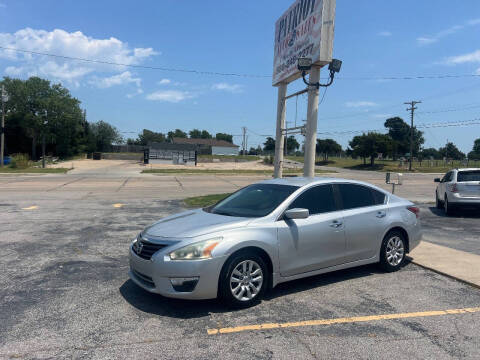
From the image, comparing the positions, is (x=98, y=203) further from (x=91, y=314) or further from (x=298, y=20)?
(x=91, y=314)

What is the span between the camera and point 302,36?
512 inches

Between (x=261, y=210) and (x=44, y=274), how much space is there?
340 cm

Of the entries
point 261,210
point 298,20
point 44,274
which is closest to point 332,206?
point 261,210

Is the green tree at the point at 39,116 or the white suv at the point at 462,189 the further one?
the green tree at the point at 39,116

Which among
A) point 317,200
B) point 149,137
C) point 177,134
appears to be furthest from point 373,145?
point 177,134

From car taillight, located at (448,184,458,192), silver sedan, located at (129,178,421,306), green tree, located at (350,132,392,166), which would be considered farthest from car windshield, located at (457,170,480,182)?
green tree, located at (350,132,392,166)

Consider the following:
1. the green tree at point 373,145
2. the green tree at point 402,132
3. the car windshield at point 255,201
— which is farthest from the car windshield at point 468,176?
the green tree at point 402,132

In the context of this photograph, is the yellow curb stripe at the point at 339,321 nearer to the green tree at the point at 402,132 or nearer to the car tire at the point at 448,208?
the car tire at the point at 448,208

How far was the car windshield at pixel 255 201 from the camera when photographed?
17.2 feet

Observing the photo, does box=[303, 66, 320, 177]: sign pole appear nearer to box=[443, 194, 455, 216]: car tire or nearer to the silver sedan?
box=[443, 194, 455, 216]: car tire

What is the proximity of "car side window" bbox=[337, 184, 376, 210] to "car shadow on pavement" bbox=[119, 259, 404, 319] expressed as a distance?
108 cm

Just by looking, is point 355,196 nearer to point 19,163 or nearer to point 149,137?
point 19,163

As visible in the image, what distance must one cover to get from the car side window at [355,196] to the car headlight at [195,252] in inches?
91.3

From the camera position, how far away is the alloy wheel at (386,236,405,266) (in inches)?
240
